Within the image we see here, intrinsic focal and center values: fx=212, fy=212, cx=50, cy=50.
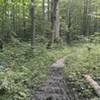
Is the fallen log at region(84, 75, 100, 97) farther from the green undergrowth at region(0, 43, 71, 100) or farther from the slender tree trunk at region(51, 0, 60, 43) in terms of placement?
the slender tree trunk at region(51, 0, 60, 43)

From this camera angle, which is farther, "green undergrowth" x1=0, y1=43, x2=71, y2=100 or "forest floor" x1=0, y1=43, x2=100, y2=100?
"forest floor" x1=0, y1=43, x2=100, y2=100

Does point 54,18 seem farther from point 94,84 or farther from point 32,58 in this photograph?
point 94,84

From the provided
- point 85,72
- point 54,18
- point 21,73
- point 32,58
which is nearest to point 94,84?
point 85,72

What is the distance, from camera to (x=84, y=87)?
739cm

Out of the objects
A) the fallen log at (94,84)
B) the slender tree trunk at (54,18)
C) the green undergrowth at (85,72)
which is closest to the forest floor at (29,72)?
the green undergrowth at (85,72)

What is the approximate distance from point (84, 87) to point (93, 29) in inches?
998

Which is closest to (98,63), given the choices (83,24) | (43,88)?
(43,88)

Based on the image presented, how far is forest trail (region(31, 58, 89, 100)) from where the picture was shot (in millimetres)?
6563

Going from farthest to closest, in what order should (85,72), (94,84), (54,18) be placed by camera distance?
1. (54,18)
2. (85,72)
3. (94,84)

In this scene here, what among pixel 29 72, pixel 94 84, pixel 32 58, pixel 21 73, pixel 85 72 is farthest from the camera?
pixel 32 58

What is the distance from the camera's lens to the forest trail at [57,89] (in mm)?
6563

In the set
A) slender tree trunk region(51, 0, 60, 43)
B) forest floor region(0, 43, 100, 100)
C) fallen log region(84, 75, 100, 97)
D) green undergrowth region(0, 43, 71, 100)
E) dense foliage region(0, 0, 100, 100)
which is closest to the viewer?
green undergrowth region(0, 43, 71, 100)

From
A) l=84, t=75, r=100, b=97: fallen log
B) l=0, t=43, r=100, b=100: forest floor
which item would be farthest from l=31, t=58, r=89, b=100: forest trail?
l=84, t=75, r=100, b=97: fallen log

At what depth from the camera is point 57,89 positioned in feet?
23.7
